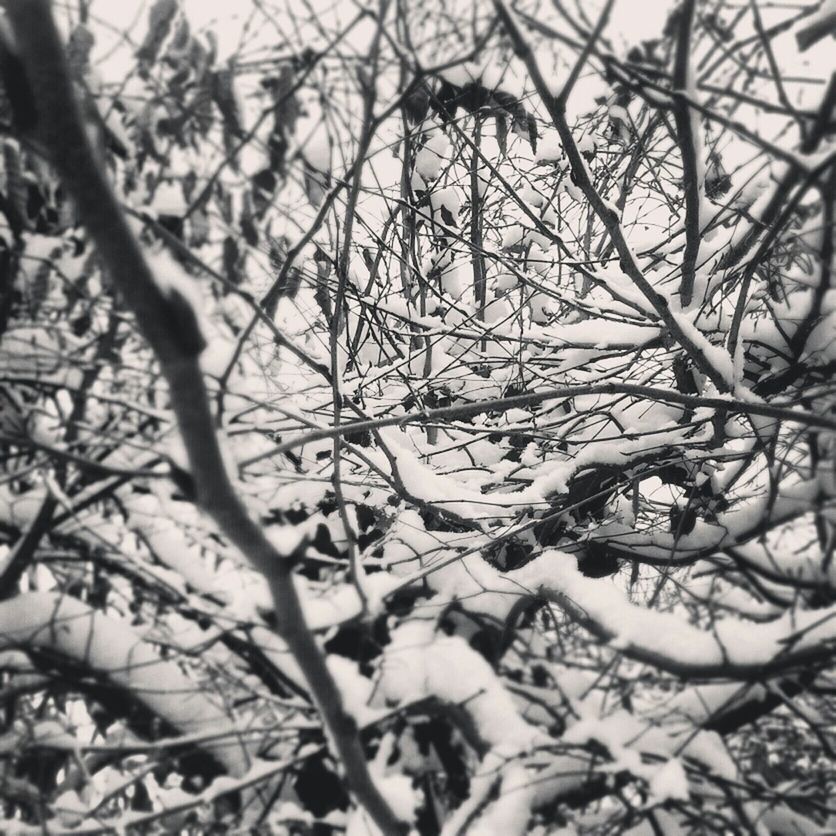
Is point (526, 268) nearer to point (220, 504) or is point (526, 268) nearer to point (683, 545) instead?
point (683, 545)

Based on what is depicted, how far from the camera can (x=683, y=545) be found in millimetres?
2574

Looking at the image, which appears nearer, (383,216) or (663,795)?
(663,795)

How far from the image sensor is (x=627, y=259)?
2406 millimetres

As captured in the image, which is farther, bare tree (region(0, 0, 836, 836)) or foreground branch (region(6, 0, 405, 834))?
bare tree (region(0, 0, 836, 836))

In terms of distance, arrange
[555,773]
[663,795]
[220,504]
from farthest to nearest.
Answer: [555,773] < [663,795] < [220,504]

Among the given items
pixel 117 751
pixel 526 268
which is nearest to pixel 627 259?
pixel 526 268

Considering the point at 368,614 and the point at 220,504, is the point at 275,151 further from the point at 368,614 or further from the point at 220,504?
the point at 368,614

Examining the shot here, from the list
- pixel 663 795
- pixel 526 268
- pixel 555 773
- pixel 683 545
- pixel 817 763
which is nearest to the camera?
pixel 663 795

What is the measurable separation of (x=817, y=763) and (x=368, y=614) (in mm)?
1239

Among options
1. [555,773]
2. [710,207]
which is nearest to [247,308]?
[555,773]

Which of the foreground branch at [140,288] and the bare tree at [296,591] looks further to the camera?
the bare tree at [296,591]

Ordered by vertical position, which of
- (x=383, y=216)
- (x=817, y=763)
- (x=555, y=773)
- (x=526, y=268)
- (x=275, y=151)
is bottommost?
(x=817, y=763)

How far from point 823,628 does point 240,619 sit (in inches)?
53.8

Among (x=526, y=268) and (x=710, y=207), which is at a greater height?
(x=526, y=268)
